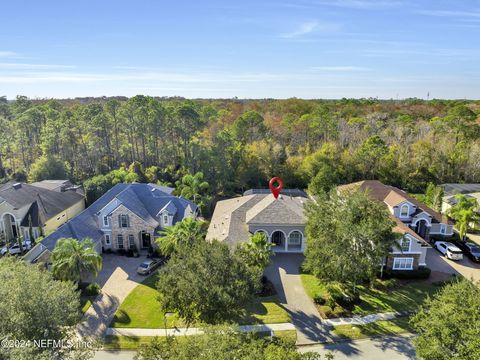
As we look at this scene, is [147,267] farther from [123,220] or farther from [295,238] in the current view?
[295,238]

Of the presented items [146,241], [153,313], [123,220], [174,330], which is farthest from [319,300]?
[123,220]

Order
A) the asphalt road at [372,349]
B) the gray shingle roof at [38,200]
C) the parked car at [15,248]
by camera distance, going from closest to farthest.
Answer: the asphalt road at [372,349] → the parked car at [15,248] → the gray shingle roof at [38,200]

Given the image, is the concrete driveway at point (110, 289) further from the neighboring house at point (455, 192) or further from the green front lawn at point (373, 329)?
the neighboring house at point (455, 192)

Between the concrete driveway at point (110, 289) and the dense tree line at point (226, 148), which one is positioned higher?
the dense tree line at point (226, 148)

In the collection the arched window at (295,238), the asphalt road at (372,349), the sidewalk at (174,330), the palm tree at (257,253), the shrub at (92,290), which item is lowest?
the asphalt road at (372,349)

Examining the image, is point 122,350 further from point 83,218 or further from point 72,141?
point 72,141

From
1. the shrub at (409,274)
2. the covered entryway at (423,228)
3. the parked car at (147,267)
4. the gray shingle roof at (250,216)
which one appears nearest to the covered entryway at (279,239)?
the gray shingle roof at (250,216)
